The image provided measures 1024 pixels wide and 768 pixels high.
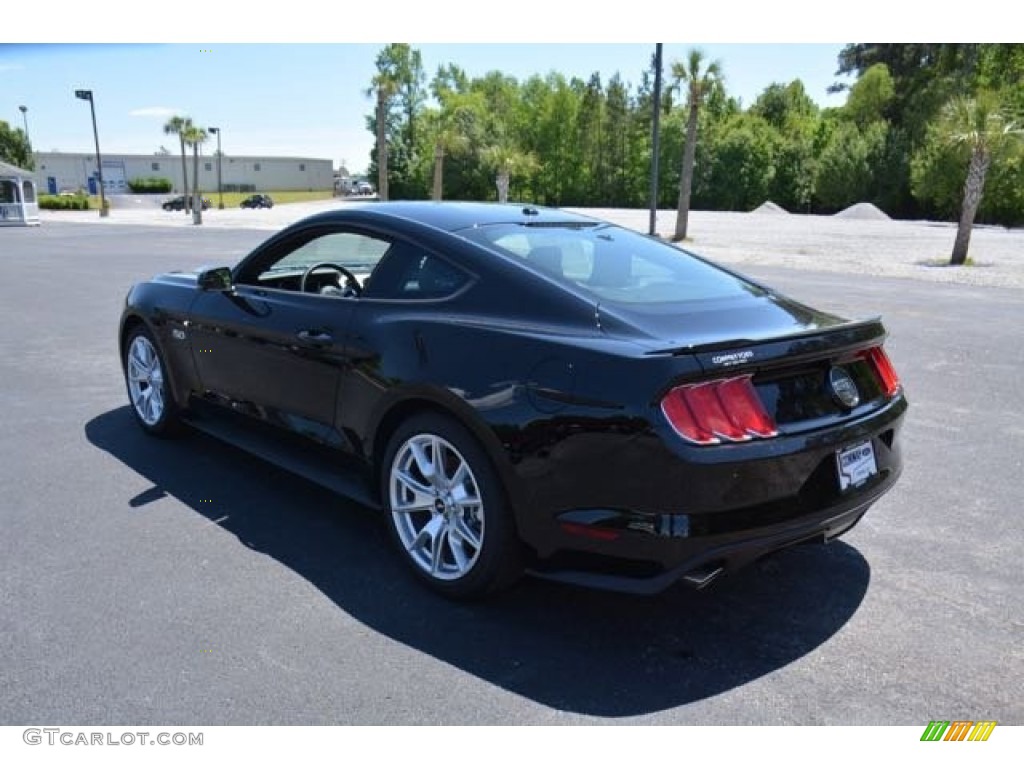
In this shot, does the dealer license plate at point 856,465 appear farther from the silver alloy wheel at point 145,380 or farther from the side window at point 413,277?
the silver alloy wheel at point 145,380

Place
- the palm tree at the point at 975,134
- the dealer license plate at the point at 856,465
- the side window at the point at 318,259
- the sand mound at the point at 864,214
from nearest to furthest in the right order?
the dealer license plate at the point at 856,465 < the side window at the point at 318,259 < the palm tree at the point at 975,134 < the sand mound at the point at 864,214

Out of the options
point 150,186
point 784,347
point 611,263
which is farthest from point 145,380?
point 150,186

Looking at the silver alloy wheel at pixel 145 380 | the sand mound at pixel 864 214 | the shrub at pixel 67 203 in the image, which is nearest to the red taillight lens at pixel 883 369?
the silver alloy wheel at pixel 145 380

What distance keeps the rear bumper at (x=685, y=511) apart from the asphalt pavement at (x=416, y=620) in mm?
375

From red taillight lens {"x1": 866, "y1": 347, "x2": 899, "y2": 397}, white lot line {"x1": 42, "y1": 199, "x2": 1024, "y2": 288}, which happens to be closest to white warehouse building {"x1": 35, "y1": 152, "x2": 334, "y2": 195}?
white lot line {"x1": 42, "y1": 199, "x2": 1024, "y2": 288}

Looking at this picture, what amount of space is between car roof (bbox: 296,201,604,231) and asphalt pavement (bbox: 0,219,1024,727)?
1.51 meters

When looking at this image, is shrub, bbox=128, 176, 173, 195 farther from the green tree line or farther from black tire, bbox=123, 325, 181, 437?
black tire, bbox=123, 325, 181, 437

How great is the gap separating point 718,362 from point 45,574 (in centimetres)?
292

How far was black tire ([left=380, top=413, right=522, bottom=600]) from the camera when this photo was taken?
10.0ft

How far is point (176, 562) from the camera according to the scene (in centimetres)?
363

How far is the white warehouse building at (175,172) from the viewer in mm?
99688

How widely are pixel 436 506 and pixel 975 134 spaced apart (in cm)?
2152

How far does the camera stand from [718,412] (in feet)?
8.85

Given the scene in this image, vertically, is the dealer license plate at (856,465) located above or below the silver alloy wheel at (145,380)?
Result: above
